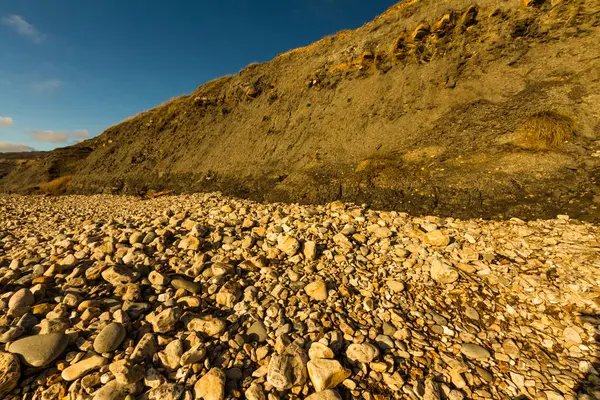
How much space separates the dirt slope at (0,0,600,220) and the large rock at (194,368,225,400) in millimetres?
5560

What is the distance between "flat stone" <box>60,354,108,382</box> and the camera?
232 cm

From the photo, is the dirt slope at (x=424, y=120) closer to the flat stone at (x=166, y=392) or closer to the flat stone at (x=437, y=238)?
the flat stone at (x=437, y=238)

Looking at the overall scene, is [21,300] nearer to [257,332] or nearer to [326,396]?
[257,332]

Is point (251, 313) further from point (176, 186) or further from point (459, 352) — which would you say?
point (176, 186)

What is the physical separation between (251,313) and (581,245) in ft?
17.5

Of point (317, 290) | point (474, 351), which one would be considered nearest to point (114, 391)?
point (317, 290)

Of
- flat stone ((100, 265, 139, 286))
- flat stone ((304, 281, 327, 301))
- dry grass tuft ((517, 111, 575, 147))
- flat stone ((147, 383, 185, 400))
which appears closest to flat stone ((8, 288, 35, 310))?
flat stone ((100, 265, 139, 286))

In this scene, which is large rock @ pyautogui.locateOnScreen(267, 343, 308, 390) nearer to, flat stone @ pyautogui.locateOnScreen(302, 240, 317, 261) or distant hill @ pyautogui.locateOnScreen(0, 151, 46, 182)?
flat stone @ pyautogui.locateOnScreen(302, 240, 317, 261)

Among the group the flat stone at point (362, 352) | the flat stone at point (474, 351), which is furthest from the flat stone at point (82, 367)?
the flat stone at point (474, 351)

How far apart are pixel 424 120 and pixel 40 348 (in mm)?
10349

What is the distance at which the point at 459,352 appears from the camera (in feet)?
8.75

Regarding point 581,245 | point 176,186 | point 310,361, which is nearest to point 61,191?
point 176,186

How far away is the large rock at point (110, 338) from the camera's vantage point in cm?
256

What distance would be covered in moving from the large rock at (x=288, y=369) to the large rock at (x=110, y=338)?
1.73m
